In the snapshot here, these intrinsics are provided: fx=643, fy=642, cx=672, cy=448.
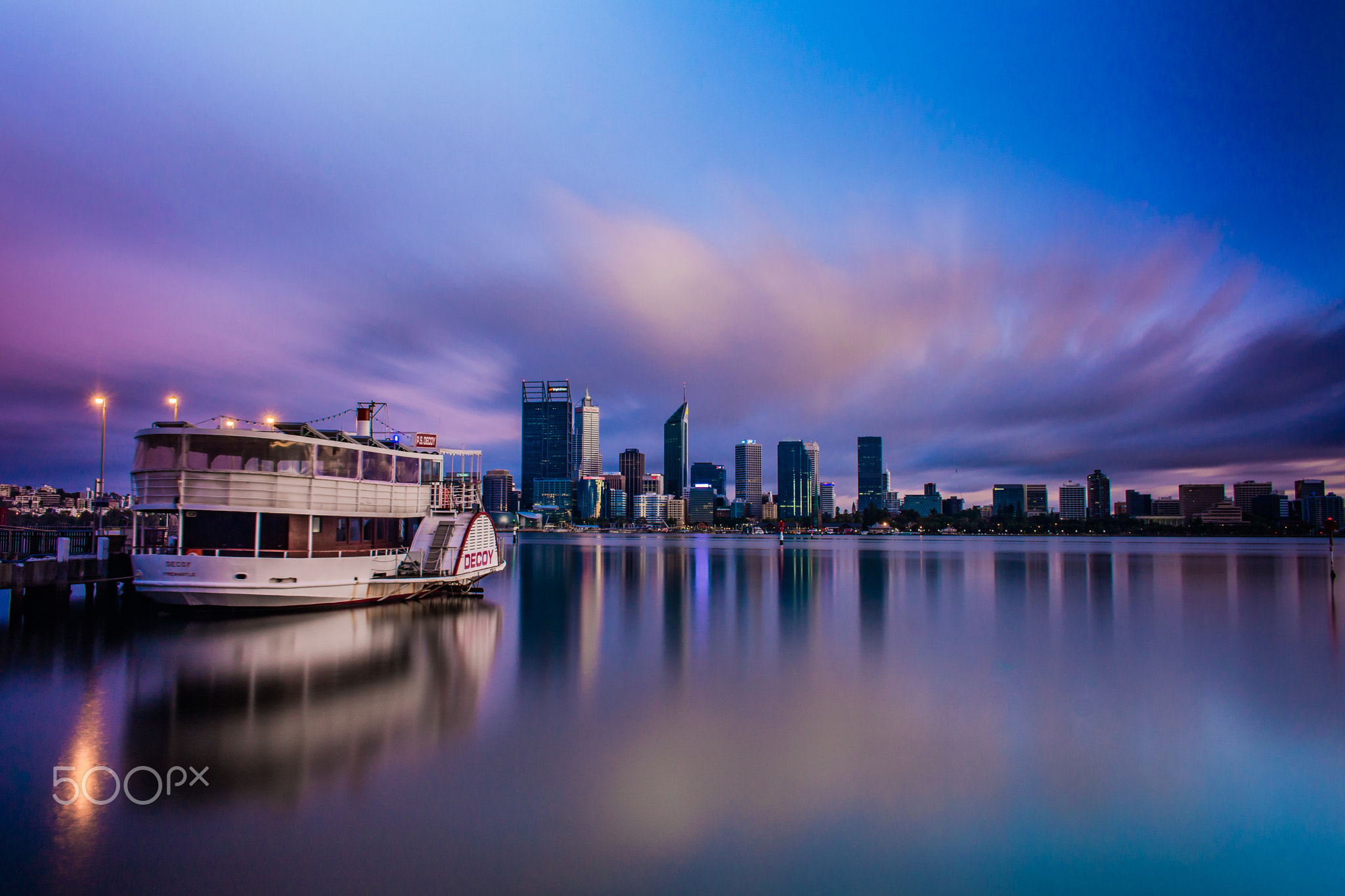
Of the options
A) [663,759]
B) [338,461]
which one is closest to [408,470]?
[338,461]

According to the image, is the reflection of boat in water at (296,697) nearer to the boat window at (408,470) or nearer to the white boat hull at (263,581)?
the white boat hull at (263,581)

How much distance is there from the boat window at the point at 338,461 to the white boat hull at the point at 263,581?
3.74 m

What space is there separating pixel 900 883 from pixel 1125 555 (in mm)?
110487

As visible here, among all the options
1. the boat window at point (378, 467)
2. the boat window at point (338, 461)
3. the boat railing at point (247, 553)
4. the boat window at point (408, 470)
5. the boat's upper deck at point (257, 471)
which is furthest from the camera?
the boat window at point (408, 470)

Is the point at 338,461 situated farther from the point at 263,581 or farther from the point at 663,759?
the point at 663,759

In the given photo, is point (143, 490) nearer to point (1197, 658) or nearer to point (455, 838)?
point (455, 838)

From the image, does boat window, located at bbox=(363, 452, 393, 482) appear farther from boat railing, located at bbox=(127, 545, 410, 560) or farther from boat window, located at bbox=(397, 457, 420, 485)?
boat railing, located at bbox=(127, 545, 410, 560)

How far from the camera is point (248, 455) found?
86.3 feet

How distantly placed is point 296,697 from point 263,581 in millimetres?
12896

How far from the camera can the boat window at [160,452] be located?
81.6 ft

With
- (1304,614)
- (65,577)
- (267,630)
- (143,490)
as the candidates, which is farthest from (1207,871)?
(65,577)

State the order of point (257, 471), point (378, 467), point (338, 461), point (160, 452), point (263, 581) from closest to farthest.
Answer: point (160, 452) < point (263, 581) < point (257, 471) < point (338, 461) < point (378, 467)

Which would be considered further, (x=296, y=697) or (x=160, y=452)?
(x=160, y=452)

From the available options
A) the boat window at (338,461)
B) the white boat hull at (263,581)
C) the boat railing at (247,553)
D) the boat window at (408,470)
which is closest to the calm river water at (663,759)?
the white boat hull at (263,581)
